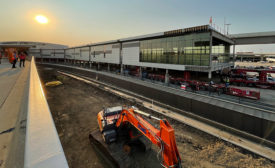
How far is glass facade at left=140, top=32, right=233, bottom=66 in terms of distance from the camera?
2262cm

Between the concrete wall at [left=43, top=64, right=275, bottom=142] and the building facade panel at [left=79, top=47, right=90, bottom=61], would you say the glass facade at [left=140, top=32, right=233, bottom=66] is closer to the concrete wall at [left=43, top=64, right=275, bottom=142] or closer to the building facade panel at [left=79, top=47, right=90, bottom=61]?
the concrete wall at [left=43, top=64, right=275, bottom=142]

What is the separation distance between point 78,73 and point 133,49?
1665 centimetres

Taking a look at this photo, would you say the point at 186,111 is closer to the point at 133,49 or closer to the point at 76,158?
the point at 76,158

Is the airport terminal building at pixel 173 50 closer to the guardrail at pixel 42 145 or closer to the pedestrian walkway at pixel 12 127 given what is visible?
the pedestrian walkway at pixel 12 127

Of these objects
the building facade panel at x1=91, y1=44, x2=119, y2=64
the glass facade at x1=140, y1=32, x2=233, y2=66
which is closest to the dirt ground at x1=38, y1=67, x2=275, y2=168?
the glass facade at x1=140, y1=32, x2=233, y2=66

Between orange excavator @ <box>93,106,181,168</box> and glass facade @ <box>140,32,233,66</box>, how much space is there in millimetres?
20950

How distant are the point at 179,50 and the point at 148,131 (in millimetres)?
23469

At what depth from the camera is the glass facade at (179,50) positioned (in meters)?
22.6

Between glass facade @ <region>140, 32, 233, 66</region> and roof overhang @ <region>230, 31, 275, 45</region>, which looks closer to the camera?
glass facade @ <region>140, 32, 233, 66</region>

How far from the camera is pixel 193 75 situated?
36125mm

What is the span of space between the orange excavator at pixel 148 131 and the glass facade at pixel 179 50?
2095 cm

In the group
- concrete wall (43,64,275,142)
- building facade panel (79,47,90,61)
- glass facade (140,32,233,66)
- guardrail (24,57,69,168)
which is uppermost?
building facade panel (79,47,90,61)

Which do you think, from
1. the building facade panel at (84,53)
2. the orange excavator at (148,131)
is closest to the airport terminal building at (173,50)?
the building facade panel at (84,53)

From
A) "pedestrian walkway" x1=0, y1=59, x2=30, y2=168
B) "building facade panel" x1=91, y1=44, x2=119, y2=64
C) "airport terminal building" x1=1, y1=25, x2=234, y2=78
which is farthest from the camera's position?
"building facade panel" x1=91, y1=44, x2=119, y2=64
